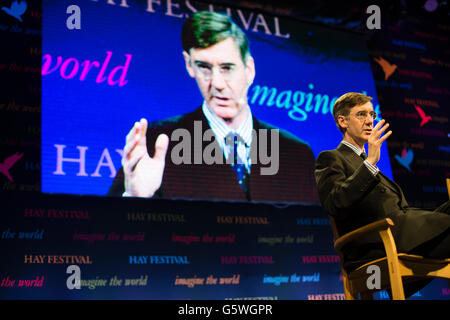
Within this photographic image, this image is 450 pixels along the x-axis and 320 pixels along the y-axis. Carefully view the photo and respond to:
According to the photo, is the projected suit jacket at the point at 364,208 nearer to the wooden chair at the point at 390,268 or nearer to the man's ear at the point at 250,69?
the wooden chair at the point at 390,268

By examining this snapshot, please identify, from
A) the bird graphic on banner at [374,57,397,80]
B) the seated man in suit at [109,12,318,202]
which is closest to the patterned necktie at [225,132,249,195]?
the seated man in suit at [109,12,318,202]

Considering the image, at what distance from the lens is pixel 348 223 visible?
2428mm

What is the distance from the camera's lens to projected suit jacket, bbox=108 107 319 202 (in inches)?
146

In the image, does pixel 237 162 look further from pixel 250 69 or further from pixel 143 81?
pixel 143 81

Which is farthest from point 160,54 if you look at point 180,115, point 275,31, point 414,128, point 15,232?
point 414,128

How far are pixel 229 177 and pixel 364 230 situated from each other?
1766 mm

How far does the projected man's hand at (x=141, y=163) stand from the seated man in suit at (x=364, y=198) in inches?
58.3

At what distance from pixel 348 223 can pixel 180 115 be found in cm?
182

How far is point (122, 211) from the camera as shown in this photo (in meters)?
3.73

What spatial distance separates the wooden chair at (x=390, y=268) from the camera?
84.8 inches

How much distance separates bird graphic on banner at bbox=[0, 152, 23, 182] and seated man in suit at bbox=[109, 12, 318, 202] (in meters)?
0.66

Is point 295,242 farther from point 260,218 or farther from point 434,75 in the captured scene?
point 434,75

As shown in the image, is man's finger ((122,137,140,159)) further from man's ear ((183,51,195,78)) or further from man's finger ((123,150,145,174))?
man's ear ((183,51,195,78))

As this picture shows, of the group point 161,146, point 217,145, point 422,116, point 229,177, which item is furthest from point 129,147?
point 422,116
